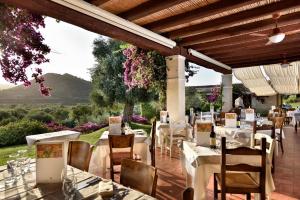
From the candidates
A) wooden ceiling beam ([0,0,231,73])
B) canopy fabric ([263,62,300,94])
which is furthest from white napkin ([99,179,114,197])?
canopy fabric ([263,62,300,94])

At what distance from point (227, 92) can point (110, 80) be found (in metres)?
4.98

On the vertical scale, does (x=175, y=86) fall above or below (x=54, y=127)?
above

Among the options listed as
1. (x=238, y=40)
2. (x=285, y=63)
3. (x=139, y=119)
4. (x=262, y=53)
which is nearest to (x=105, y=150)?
(x=238, y=40)

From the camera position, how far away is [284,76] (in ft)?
34.4

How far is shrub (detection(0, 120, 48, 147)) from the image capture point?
5422mm

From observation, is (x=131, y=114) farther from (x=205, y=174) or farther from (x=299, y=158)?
(x=205, y=174)

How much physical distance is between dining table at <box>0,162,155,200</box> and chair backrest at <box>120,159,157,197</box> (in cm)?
12

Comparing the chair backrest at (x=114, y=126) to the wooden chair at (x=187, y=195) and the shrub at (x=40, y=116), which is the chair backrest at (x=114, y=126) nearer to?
the wooden chair at (x=187, y=195)

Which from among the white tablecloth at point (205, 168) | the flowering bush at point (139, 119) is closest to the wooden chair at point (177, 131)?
the white tablecloth at point (205, 168)

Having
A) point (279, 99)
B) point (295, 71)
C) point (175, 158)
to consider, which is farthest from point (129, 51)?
point (279, 99)

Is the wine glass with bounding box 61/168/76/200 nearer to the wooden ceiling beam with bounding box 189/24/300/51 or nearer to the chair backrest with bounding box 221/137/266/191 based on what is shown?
the chair backrest with bounding box 221/137/266/191

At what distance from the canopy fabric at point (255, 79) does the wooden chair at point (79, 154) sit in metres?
8.96

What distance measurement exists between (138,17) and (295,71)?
28.9ft

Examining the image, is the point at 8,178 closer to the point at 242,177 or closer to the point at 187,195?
the point at 187,195
